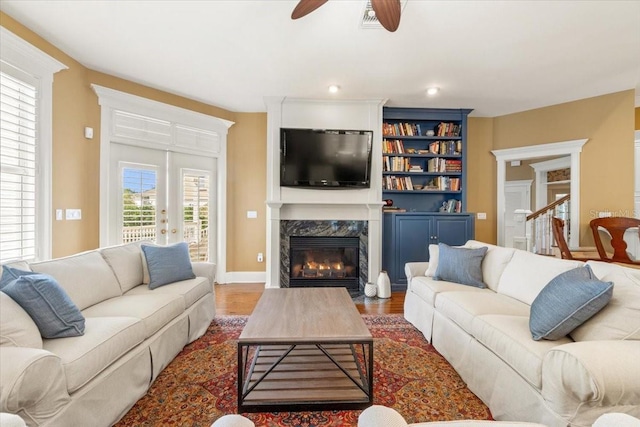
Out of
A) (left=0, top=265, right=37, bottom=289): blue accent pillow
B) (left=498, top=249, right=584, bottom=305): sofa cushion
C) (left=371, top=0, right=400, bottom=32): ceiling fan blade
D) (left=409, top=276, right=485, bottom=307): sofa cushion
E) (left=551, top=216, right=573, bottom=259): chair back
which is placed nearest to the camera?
(left=0, top=265, right=37, bottom=289): blue accent pillow

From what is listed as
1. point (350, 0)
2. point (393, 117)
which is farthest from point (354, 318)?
point (393, 117)

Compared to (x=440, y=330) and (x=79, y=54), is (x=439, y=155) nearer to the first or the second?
(x=440, y=330)

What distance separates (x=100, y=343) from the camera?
4.93ft

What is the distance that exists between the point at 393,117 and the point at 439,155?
3.03 ft

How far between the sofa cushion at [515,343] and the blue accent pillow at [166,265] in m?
2.46

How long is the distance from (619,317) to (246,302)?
335 cm

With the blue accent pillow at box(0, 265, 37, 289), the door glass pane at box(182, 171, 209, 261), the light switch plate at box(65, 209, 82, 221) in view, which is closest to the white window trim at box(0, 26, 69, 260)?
the light switch plate at box(65, 209, 82, 221)

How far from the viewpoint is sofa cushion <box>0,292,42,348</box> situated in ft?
4.24

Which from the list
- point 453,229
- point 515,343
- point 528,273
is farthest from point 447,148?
point 515,343

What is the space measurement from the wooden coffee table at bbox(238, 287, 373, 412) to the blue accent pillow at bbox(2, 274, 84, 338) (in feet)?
2.97

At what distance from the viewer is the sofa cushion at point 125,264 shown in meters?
2.40

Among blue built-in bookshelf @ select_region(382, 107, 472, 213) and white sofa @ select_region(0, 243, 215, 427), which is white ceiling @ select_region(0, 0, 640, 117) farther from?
white sofa @ select_region(0, 243, 215, 427)

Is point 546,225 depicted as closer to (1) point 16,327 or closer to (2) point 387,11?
(2) point 387,11

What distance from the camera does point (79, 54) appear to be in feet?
9.90
